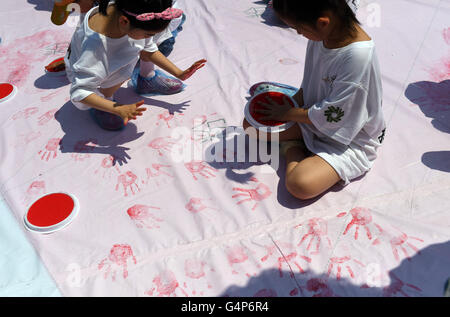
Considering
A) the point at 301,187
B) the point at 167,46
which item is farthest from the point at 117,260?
the point at 167,46

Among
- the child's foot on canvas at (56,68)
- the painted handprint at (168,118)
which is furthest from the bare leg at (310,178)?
the child's foot on canvas at (56,68)

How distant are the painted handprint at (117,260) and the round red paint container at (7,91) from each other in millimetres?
1045

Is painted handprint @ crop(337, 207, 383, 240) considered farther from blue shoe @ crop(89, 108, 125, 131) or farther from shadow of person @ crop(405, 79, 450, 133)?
blue shoe @ crop(89, 108, 125, 131)

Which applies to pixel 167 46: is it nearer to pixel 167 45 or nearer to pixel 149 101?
Result: pixel 167 45

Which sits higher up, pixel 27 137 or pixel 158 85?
pixel 158 85

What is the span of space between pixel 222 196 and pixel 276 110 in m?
0.36

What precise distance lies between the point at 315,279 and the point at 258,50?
1328mm

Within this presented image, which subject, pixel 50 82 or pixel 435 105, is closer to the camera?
pixel 435 105

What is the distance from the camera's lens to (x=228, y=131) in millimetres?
1569

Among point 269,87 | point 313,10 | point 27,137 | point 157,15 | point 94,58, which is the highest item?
point 313,10

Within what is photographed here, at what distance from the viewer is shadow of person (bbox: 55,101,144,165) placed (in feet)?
4.94

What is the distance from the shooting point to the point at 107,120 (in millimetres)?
1553

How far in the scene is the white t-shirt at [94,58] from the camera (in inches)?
53.5
